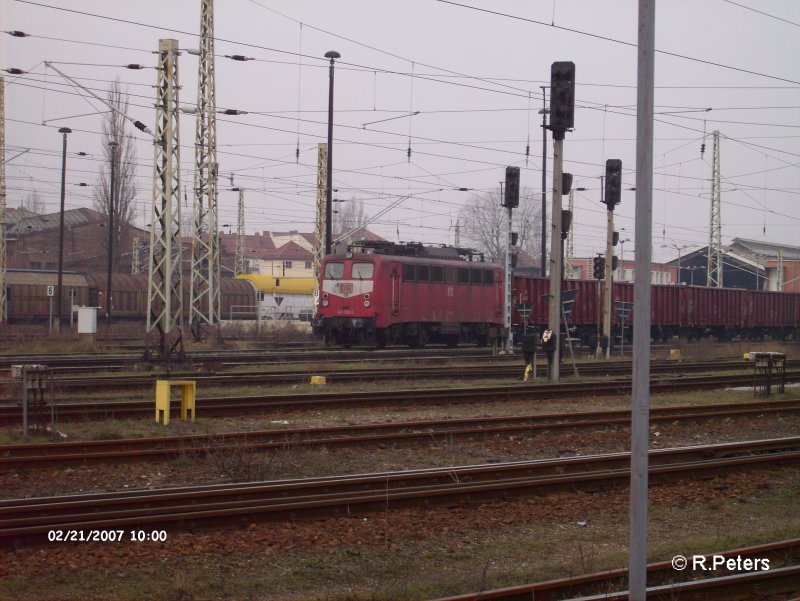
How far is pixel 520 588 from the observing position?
6.06 metres

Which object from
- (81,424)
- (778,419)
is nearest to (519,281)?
(778,419)

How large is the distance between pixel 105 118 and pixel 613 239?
133 feet

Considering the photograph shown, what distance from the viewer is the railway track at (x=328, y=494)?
7492mm

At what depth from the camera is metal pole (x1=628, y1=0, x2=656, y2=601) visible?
4848 mm

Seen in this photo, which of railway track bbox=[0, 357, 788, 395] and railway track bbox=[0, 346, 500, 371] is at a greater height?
railway track bbox=[0, 346, 500, 371]

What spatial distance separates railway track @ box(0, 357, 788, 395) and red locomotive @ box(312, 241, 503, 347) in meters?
3.96

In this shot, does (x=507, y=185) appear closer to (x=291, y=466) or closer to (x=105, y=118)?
(x=291, y=466)

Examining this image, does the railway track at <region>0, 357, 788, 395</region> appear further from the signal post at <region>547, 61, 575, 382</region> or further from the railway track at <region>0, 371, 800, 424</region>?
the signal post at <region>547, 61, 575, 382</region>

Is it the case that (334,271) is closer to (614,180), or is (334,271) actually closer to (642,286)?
(614,180)

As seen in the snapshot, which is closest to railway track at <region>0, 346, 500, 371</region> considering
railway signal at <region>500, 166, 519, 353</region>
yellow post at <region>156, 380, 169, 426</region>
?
railway signal at <region>500, 166, 519, 353</region>

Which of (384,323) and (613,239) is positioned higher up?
(613,239)

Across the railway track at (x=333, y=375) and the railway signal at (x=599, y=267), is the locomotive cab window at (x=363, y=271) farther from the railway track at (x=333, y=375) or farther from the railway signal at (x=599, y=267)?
the railway signal at (x=599, y=267)

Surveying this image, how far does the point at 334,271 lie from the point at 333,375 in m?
10.8

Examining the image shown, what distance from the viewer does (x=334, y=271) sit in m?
31.5
